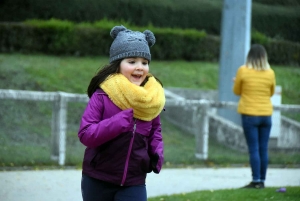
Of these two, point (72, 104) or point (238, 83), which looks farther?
point (72, 104)

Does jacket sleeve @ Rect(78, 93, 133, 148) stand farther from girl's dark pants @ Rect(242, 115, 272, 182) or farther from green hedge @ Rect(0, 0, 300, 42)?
green hedge @ Rect(0, 0, 300, 42)

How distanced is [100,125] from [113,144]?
6.9 inches

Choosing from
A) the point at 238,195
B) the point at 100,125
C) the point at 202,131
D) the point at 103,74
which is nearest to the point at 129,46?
the point at 103,74

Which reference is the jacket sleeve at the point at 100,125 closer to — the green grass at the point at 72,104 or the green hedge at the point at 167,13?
the green grass at the point at 72,104

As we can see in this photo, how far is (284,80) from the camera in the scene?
20125mm

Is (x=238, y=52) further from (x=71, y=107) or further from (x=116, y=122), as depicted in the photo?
(x=116, y=122)

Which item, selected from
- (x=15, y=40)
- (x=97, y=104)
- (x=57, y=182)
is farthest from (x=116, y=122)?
(x=15, y=40)

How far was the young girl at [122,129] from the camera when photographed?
462 centimetres

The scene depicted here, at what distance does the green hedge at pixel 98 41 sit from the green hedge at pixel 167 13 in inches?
9.7

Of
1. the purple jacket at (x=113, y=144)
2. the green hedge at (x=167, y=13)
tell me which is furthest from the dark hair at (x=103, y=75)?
the green hedge at (x=167, y=13)

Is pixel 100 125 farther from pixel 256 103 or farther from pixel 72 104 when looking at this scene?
pixel 72 104

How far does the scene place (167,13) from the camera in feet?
66.3

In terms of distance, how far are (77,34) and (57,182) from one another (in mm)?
9423

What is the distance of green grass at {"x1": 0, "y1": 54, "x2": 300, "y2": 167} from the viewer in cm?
1048
